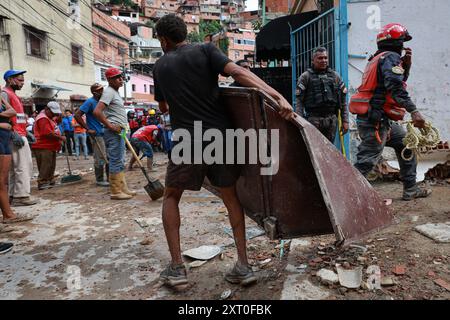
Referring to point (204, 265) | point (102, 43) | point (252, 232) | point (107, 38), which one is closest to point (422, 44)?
point (252, 232)

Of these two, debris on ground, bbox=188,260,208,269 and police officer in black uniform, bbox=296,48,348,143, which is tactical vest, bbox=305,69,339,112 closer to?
police officer in black uniform, bbox=296,48,348,143

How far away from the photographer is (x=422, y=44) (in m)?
5.67

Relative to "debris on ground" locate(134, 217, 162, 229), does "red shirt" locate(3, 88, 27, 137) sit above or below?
above

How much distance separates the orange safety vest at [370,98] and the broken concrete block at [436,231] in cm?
118

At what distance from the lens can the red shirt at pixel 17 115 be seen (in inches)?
174

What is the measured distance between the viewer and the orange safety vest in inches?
150

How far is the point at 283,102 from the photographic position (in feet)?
6.81

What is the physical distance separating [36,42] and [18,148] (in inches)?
666

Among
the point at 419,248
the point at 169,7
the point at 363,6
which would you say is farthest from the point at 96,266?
the point at 169,7

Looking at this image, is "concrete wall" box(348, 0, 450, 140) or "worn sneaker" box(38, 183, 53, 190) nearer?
"concrete wall" box(348, 0, 450, 140)

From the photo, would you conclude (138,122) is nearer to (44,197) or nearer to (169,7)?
(44,197)

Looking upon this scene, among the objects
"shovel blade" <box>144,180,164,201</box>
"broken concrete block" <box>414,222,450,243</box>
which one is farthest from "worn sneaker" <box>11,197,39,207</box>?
"broken concrete block" <box>414,222,450,243</box>

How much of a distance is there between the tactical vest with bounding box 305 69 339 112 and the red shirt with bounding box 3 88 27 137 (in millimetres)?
3761

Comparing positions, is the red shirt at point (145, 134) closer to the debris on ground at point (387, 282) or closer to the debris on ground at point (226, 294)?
the debris on ground at point (226, 294)
